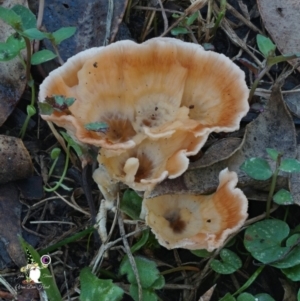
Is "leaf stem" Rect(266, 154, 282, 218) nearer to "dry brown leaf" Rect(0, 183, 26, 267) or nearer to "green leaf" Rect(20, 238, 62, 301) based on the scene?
"green leaf" Rect(20, 238, 62, 301)

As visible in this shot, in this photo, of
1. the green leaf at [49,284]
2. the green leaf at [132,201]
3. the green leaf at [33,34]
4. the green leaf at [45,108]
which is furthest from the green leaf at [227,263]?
the green leaf at [33,34]

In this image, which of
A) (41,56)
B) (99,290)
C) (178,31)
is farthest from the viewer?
(178,31)

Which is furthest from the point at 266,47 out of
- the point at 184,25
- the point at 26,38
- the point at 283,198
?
the point at 26,38

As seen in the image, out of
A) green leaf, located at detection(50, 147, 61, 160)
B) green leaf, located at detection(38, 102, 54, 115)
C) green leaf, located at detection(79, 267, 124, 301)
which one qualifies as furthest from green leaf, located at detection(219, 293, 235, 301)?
green leaf, located at detection(38, 102, 54, 115)

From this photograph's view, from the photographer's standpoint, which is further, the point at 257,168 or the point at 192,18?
the point at 192,18

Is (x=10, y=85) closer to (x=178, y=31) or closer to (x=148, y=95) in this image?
(x=148, y=95)

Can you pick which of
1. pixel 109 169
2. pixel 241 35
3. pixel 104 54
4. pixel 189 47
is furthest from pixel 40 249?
pixel 241 35

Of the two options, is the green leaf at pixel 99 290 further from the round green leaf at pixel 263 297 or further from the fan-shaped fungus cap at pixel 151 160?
the round green leaf at pixel 263 297
